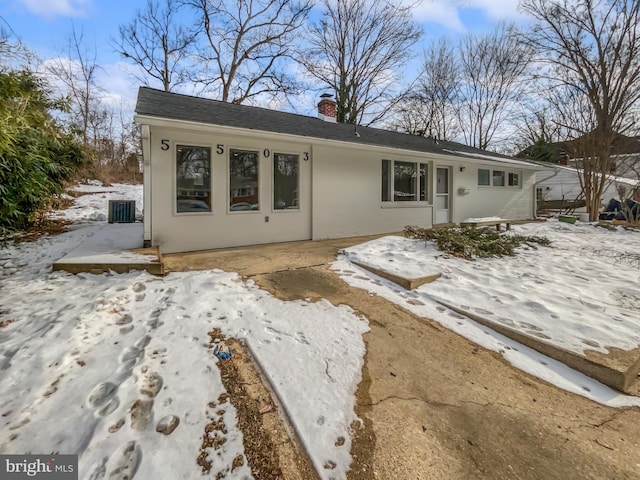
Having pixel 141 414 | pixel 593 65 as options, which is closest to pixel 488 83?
pixel 593 65

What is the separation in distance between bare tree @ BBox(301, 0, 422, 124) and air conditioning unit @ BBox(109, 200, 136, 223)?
11713 mm

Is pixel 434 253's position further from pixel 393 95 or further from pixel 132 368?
pixel 393 95

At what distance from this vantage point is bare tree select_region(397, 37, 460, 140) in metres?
17.8

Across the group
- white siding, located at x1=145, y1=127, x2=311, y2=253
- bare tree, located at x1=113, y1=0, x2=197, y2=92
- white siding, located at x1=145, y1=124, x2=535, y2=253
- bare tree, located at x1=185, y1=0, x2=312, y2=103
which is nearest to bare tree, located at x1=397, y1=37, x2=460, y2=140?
bare tree, located at x1=185, y1=0, x2=312, y2=103

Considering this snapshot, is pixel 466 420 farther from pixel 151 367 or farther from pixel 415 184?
pixel 415 184

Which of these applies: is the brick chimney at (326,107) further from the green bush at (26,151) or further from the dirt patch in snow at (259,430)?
the dirt patch in snow at (259,430)

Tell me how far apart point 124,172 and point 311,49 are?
1324 cm

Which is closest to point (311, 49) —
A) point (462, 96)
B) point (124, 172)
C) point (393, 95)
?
point (393, 95)

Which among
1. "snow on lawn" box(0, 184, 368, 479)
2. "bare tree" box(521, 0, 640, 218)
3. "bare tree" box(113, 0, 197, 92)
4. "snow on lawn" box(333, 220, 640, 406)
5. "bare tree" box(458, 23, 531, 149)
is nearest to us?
"snow on lawn" box(0, 184, 368, 479)

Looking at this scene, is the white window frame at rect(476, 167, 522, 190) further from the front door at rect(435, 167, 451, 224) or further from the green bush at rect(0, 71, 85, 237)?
the green bush at rect(0, 71, 85, 237)

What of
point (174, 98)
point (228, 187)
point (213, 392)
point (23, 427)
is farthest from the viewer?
point (174, 98)

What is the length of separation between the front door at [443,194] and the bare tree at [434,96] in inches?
335

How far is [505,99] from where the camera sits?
1828 cm

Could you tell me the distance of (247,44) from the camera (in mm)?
15328
